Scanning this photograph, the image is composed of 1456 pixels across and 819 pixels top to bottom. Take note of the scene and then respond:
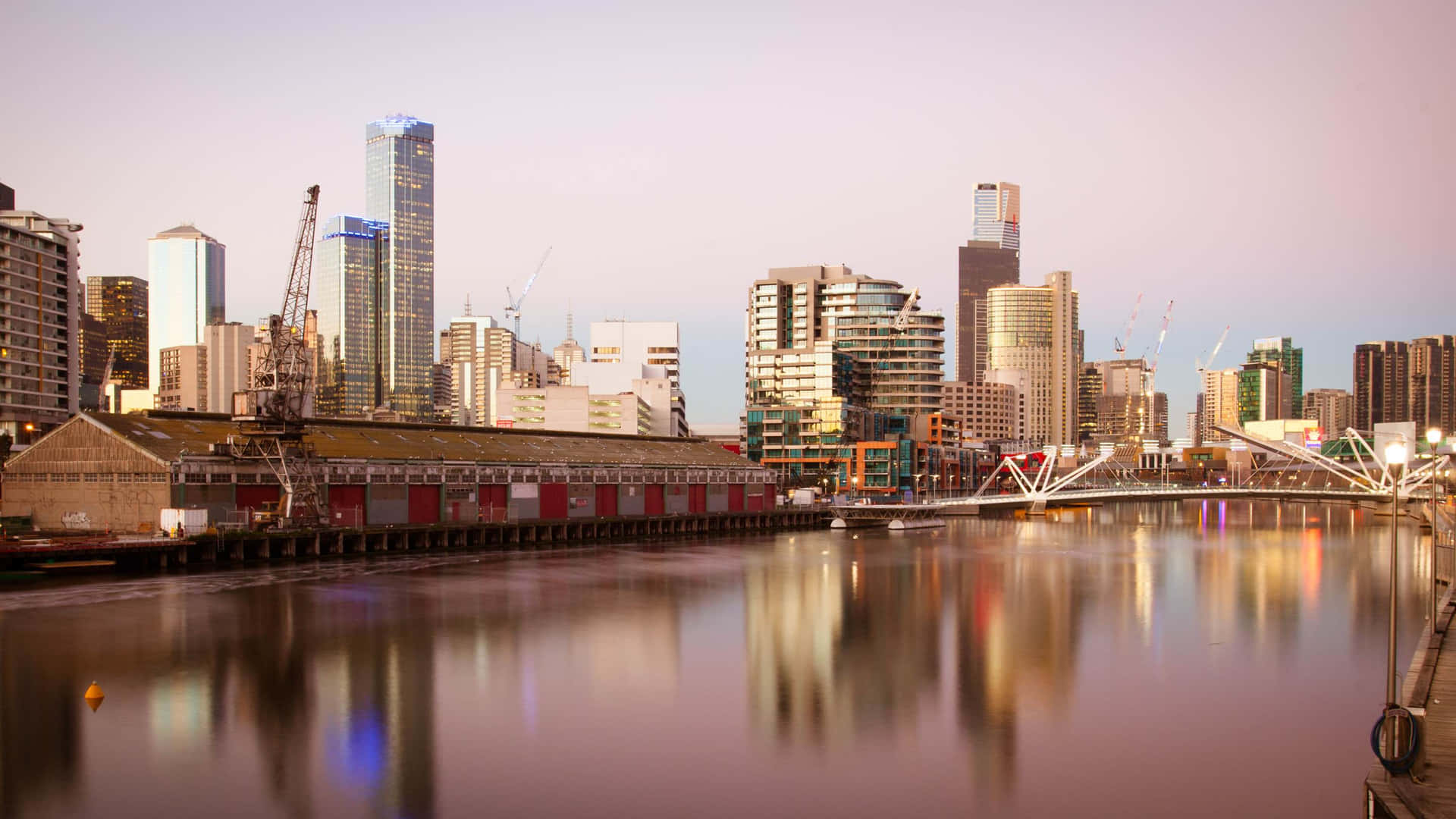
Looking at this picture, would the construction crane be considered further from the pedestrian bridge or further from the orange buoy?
the pedestrian bridge

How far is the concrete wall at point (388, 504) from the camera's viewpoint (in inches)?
2677

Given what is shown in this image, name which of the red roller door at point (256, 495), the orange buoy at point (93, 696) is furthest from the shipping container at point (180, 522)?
the orange buoy at point (93, 696)

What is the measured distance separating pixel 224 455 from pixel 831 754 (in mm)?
46902

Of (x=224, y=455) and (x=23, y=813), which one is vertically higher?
(x=224, y=455)

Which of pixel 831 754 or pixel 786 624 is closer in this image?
pixel 831 754

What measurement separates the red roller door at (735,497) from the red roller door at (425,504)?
33.8 metres

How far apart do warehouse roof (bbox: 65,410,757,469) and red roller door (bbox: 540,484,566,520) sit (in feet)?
6.38

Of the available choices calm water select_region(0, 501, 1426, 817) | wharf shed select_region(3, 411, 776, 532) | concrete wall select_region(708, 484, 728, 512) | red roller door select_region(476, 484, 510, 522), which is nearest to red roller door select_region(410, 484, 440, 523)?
wharf shed select_region(3, 411, 776, 532)

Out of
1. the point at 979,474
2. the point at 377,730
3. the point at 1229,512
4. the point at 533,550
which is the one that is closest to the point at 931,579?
the point at 533,550

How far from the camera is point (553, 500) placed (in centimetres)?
8119

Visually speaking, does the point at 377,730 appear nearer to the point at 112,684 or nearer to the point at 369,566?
the point at 112,684

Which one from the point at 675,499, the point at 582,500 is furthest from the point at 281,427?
the point at 675,499

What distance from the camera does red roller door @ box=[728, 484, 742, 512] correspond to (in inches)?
3959

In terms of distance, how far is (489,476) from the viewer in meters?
76.5
